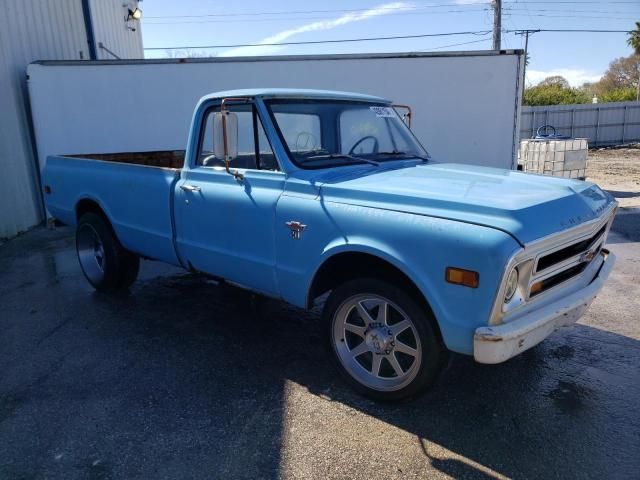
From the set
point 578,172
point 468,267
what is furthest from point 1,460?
point 578,172

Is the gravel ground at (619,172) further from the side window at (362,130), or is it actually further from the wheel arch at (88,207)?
the wheel arch at (88,207)

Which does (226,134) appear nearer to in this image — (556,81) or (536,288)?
(536,288)

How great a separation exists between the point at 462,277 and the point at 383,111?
2203mm

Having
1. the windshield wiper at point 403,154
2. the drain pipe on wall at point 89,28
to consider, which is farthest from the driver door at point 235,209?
the drain pipe on wall at point 89,28

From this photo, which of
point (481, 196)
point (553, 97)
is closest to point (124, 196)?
point (481, 196)

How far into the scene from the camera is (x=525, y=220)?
277 centimetres

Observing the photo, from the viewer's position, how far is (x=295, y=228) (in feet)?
11.5

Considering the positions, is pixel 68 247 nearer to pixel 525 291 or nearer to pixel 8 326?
pixel 8 326

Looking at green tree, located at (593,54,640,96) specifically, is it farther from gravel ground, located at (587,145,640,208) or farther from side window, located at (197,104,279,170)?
A: side window, located at (197,104,279,170)

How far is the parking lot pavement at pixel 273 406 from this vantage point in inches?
111

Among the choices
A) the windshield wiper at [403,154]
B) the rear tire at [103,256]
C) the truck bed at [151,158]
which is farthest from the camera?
the truck bed at [151,158]

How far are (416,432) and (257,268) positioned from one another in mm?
1570

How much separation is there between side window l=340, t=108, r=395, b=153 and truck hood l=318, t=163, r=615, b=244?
39cm

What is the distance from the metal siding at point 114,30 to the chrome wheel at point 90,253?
8.80 meters
